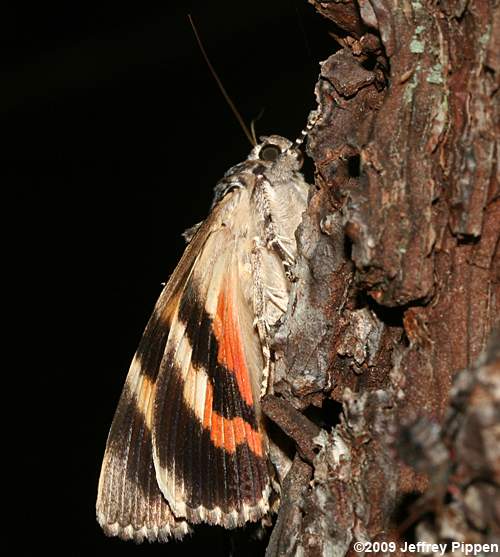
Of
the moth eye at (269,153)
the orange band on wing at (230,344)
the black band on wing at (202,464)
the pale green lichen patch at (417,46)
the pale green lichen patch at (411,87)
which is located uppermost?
the pale green lichen patch at (417,46)

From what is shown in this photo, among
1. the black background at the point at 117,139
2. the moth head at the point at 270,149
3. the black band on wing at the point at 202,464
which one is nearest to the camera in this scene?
the black band on wing at the point at 202,464

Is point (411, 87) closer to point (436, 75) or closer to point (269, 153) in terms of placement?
point (436, 75)

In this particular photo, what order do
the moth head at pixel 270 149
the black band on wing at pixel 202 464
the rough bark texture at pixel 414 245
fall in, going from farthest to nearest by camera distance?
the moth head at pixel 270 149
the black band on wing at pixel 202 464
the rough bark texture at pixel 414 245

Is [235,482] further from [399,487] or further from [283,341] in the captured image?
[399,487]

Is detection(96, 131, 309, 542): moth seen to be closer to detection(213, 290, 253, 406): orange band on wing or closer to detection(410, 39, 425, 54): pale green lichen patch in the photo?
detection(213, 290, 253, 406): orange band on wing

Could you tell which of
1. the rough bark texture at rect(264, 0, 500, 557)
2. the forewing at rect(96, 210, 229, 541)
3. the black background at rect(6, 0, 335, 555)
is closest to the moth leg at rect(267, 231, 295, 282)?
the forewing at rect(96, 210, 229, 541)

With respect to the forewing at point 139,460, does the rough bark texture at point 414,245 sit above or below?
above

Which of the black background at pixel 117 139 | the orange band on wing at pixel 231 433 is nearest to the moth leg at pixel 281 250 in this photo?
the orange band on wing at pixel 231 433

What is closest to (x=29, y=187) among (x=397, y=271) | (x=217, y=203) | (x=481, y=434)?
(x=217, y=203)

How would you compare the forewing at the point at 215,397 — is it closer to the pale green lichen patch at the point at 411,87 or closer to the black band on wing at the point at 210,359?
the black band on wing at the point at 210,359
